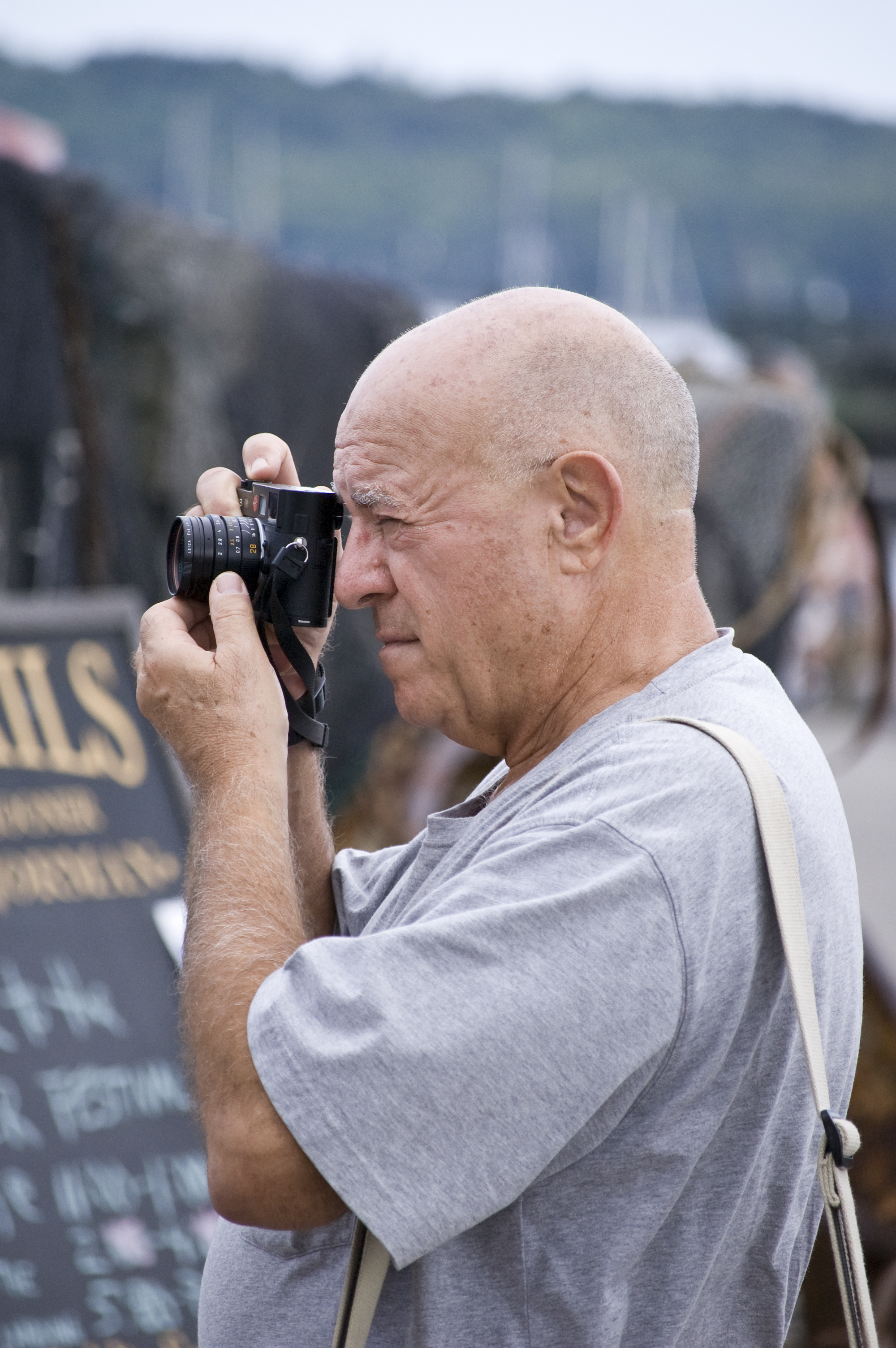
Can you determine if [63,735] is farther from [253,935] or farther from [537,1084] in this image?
[537,1084]

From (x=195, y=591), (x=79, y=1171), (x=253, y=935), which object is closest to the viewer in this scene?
(x=253, y=935)

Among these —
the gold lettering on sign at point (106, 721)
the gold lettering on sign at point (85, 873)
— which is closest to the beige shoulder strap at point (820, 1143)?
the gold lettering on sign at point (85, 873)

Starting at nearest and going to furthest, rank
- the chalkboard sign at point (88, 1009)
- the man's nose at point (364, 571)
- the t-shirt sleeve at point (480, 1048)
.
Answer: the t-shirt sleeve at point (480, 1048), the man's nose at point (364, 571), the chalkboard sign at point (88, 1009)

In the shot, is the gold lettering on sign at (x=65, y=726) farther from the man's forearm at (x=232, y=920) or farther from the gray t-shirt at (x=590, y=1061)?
the gray t-shirt at (x=590, y=1061)

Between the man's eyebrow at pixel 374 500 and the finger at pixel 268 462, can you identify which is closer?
the man's eyebrow at pixel 374 500

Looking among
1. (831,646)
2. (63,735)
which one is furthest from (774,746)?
(831,646)

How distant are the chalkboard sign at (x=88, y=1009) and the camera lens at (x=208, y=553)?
77 cm

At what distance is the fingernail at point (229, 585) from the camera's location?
1.18 m

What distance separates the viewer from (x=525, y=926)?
839mm

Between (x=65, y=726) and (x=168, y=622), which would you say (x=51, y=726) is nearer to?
(x=65, y=726)

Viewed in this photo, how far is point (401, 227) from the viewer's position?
6.24m

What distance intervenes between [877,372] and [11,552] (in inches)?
279

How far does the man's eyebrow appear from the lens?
1101 mm

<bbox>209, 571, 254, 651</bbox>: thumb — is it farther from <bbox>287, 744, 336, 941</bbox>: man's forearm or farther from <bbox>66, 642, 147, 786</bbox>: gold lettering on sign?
<bbox>66, 642, 147, 786</bbox>: gold lettering on sign
